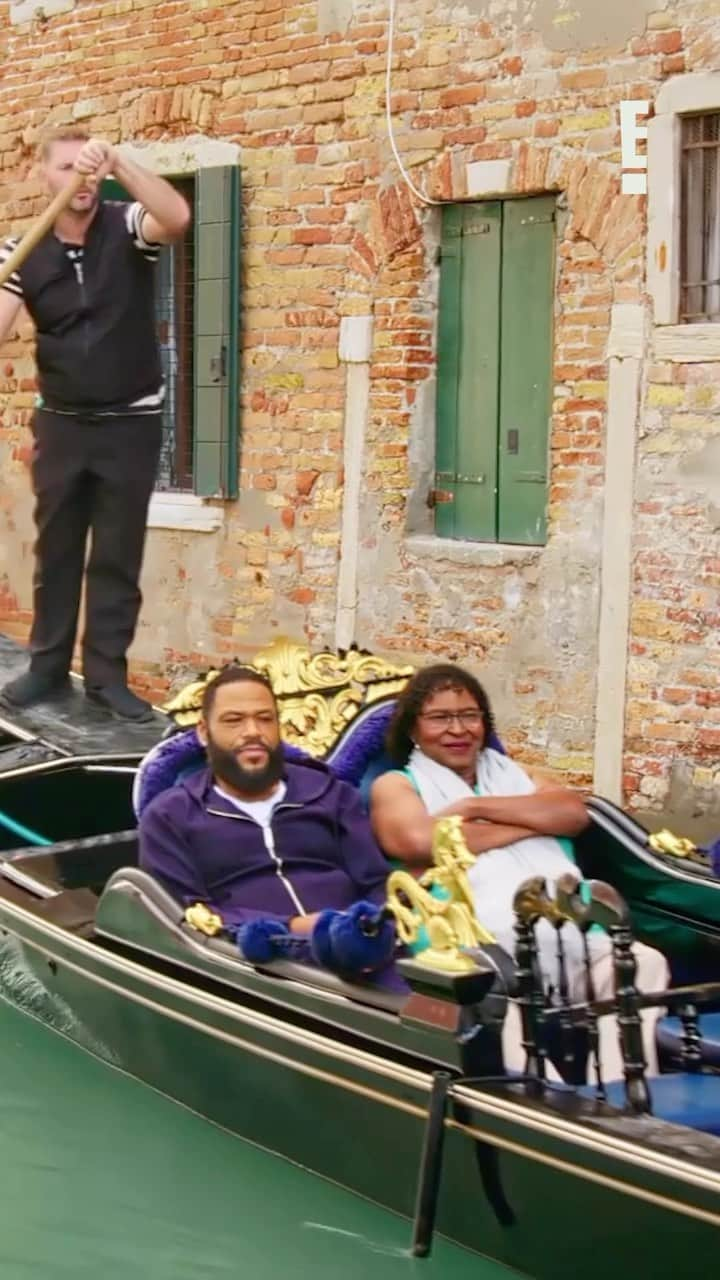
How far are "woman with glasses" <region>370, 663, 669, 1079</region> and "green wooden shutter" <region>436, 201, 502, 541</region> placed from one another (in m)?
3.04

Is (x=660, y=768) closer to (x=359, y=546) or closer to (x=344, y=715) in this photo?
(x=359, y=546)

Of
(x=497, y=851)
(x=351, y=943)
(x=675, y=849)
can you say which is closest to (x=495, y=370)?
(x=675, y=849)

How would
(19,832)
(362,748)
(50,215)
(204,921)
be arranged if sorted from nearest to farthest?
1. (204,921)
2. (362,748)
3. (50,215)
4. (19,832)

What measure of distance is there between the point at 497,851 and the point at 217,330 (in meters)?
4.25

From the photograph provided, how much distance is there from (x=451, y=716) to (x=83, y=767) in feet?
4.53

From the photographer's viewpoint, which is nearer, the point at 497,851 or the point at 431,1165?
the point at 431,1165

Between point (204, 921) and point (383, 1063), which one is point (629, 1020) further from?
point (204, 921)

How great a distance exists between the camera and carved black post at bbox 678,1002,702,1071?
387cm

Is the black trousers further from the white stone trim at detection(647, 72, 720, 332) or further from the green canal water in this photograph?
the white stone trim at detection(647, 72, 720, 332)

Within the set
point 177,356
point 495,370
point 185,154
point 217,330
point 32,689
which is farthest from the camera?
point 177,356

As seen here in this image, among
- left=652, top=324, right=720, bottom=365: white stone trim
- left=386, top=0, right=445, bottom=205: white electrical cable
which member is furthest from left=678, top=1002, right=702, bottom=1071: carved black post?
left=386, top=0, right=445, bottom=205: white electrical cable

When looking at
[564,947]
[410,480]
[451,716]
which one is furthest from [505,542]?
[564,947]

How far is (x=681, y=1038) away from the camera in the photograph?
12.8 feet

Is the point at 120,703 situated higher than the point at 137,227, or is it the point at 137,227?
the point at 137,227
